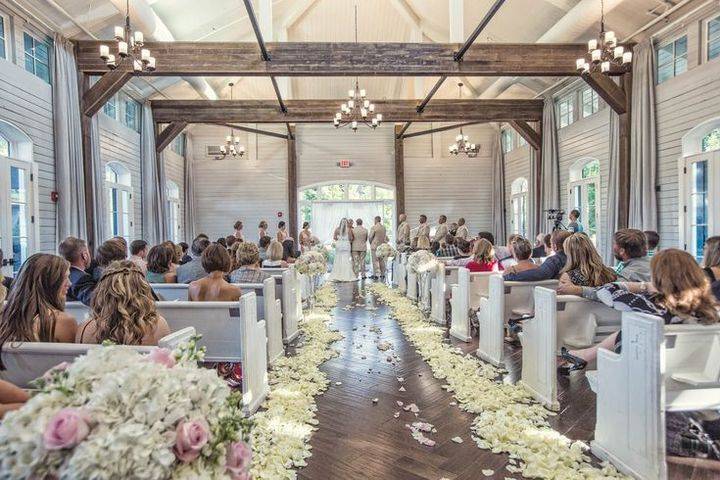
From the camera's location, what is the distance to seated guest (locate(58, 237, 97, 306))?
9.64ft

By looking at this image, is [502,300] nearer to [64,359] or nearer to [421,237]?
[64,359]

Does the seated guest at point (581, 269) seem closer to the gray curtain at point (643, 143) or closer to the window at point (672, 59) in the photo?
the gray curtain at point (643, 143)

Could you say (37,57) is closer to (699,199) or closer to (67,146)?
(67,146)

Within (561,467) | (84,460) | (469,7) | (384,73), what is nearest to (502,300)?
(561,467)

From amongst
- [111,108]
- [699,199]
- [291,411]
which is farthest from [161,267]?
[699,199]

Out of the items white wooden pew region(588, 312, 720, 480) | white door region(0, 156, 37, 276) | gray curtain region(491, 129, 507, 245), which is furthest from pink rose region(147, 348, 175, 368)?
gray curtain region(491, 129, 507, 245)

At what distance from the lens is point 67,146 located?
241 inches

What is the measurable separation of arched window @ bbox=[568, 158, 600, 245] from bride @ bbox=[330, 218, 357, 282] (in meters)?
4.78

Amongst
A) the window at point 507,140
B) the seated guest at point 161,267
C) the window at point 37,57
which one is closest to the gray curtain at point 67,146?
the window at point 37,57

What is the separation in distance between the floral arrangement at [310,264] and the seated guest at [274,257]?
1.13 feet

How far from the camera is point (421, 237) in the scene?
870cm

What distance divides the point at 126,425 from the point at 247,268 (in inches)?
129

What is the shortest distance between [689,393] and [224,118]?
31.5 feet

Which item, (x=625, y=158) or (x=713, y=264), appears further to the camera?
(x=625, y=158)
